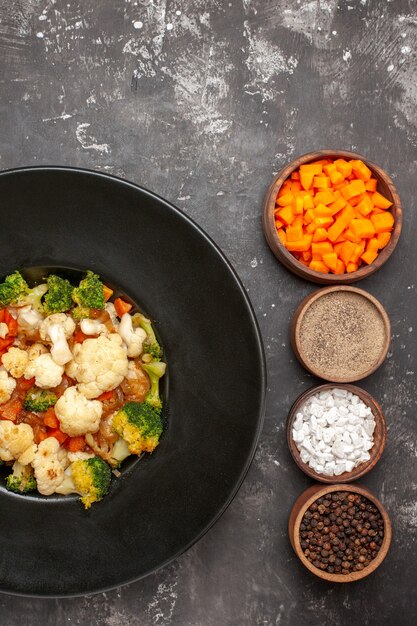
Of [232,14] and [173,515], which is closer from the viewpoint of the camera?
[173,515]

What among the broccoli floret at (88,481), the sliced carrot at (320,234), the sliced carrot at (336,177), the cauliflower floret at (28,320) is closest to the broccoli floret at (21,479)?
the broccoli floret at (88,481)

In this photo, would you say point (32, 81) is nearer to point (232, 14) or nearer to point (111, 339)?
point (232, 14)

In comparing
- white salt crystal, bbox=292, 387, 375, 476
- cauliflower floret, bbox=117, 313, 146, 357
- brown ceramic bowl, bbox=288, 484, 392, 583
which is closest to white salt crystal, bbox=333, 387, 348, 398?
white salt crystal, bbox=292, 387, 375, 476

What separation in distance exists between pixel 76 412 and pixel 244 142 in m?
1.54

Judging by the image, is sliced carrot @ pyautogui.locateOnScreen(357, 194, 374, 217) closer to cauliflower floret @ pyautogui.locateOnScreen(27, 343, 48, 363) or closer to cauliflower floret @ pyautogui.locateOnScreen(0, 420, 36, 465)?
cauliflower floret @ pyautogui.locateOnScreen(27, 343, 48, 363)

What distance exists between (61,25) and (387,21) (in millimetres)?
1629

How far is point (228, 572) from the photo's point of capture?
3.01m

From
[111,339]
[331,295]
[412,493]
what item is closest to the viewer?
[111,339]

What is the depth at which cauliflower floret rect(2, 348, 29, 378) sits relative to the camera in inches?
102

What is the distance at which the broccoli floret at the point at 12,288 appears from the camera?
257 centimetres

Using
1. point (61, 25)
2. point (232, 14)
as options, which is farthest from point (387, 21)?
point (61, 25)

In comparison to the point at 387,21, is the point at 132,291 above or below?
below

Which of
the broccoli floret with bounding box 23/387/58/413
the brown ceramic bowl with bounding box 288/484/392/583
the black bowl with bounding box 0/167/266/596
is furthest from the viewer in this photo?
the brown ceramic bowl with bounding box 288/484/392/583

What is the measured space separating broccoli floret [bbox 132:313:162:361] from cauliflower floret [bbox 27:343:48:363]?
0.42 metres
